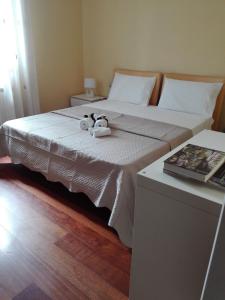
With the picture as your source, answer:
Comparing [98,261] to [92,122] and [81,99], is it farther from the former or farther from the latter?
[81,99]

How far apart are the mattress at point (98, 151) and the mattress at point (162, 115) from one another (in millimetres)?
126

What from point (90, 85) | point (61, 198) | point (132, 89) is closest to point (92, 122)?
point (61, 198)

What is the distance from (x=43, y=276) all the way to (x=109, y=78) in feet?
9.85

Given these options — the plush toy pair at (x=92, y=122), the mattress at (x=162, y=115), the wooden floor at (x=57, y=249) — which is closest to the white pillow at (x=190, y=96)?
the mattress at (x=162, y=115)

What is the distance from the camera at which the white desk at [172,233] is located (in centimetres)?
89

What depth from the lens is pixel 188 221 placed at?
0.92m

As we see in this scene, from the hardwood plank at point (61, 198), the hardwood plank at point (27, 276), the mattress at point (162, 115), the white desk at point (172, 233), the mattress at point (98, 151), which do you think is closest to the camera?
the white desk at point (172, 233)

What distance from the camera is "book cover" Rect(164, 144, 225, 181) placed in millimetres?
954

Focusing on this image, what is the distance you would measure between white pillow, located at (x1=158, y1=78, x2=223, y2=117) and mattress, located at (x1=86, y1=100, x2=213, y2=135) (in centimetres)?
7

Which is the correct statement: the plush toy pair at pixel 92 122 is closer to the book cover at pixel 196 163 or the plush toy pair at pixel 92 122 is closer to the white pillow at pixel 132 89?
the white pillow at pixel 132 89

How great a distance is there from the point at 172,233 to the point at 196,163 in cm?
30

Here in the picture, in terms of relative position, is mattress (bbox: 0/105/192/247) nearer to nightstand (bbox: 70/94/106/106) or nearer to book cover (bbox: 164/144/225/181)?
A: book cover (bbox: 164/144/225/181)

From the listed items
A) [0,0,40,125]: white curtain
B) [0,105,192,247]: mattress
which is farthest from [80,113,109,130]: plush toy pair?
[0,0,40,125]: white curtain

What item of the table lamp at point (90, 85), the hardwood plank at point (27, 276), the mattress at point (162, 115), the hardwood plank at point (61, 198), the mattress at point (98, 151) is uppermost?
the table lamp at point (90, 85)
